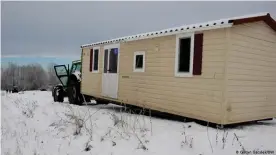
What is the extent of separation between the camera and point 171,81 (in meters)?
8.06

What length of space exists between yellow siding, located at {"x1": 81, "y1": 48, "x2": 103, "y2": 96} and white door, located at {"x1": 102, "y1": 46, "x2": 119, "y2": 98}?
36cm

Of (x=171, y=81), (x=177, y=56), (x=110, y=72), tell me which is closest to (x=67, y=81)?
(x=110, y=72)

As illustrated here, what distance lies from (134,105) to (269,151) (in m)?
5.07

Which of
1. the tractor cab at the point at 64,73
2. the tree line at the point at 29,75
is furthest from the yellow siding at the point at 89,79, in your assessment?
the tree line at the point at 29,75

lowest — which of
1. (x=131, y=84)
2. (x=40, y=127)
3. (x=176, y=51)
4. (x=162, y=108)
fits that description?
(x=40, y=127)

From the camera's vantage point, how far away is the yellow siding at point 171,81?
6727 mm

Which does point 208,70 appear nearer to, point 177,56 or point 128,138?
point 177,56

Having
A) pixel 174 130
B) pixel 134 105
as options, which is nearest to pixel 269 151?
pixel 174 130

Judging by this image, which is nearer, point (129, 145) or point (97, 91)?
point (129, 145)

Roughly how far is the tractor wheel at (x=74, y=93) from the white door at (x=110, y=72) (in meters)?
2.42

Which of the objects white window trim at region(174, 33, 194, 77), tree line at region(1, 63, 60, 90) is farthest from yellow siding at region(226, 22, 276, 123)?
tree line at region(1, 63, 60, 90)

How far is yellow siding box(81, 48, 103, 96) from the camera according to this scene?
11.7 meters

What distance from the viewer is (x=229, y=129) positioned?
22.3 ft

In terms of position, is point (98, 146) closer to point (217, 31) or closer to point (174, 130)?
point (174, 130)
